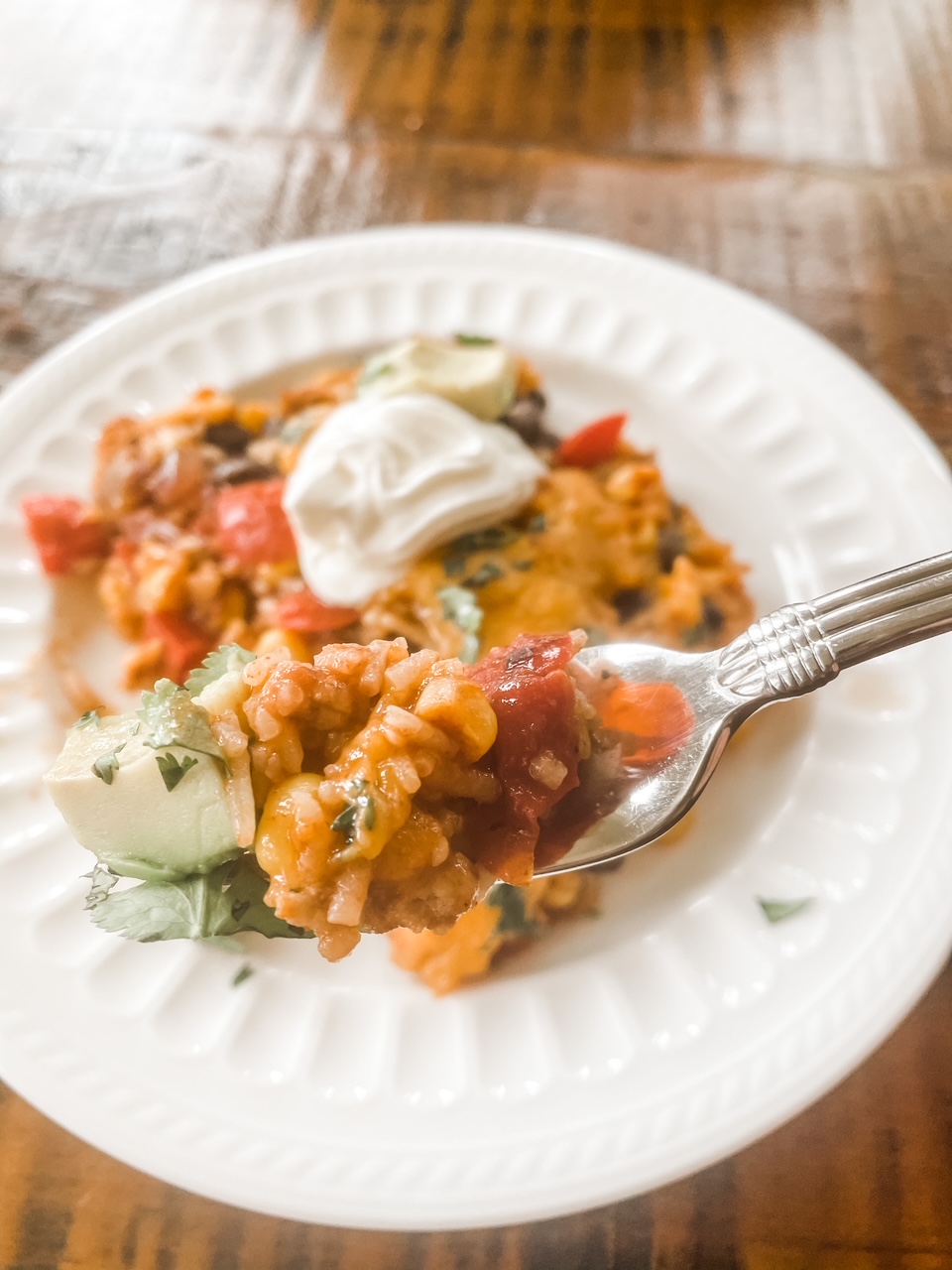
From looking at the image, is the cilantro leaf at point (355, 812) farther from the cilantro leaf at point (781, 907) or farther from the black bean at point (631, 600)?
the black bean at point (631, 600)

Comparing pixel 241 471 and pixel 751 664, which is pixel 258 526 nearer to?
pixel 241 471

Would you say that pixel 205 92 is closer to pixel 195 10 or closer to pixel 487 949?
pixel 195 10

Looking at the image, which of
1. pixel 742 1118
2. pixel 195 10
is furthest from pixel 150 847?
pixel 195 10

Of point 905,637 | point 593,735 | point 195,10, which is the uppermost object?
point 195,10

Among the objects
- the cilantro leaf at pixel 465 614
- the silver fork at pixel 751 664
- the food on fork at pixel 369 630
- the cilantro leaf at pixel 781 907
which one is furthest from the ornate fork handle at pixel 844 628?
the cilantro leaf at pixel 465 614

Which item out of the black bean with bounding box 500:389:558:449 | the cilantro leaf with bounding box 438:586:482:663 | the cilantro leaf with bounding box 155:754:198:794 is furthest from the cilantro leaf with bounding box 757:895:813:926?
the black bean with bounding box 500:389:558:449

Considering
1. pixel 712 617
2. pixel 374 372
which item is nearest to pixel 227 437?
pixel 374 372

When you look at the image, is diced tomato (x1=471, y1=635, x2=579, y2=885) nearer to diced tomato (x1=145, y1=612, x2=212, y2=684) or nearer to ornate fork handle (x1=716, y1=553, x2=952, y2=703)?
ornate fork handle (x1=716, y1=553, x2=952, y2=703)

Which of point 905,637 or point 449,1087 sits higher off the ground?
point 905,637
